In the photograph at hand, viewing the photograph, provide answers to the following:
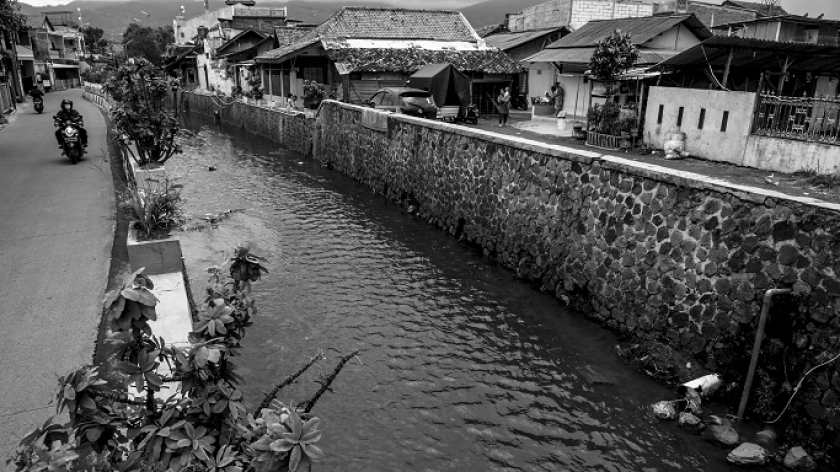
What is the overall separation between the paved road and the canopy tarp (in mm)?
14569

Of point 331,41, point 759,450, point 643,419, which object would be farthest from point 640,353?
point 331,41

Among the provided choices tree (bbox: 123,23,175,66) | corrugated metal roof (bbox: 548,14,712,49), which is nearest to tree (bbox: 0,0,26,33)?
corrugated metal roof (bbox: 548,14,712,49)

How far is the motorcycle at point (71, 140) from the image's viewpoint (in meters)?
18.1

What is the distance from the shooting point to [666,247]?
9.31m

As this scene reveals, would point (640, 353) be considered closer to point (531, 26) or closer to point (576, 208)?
point (576, 208)

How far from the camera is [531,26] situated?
128 feet

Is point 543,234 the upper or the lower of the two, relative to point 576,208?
lower

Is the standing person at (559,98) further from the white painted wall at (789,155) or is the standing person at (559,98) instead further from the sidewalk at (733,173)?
the white painted wall at (789,155)

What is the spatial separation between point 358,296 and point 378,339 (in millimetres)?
1908

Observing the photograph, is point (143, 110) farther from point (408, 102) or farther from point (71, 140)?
point (408, 102)

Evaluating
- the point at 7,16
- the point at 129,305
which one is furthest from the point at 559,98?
the point at 129,305

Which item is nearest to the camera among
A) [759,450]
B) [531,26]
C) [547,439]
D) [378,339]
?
[759,450]

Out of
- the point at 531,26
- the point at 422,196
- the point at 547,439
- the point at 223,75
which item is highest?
the point at 531,26

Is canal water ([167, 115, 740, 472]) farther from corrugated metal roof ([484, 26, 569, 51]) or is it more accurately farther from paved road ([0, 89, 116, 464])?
corrugated metal roof ([484, 26, 569, 51])
